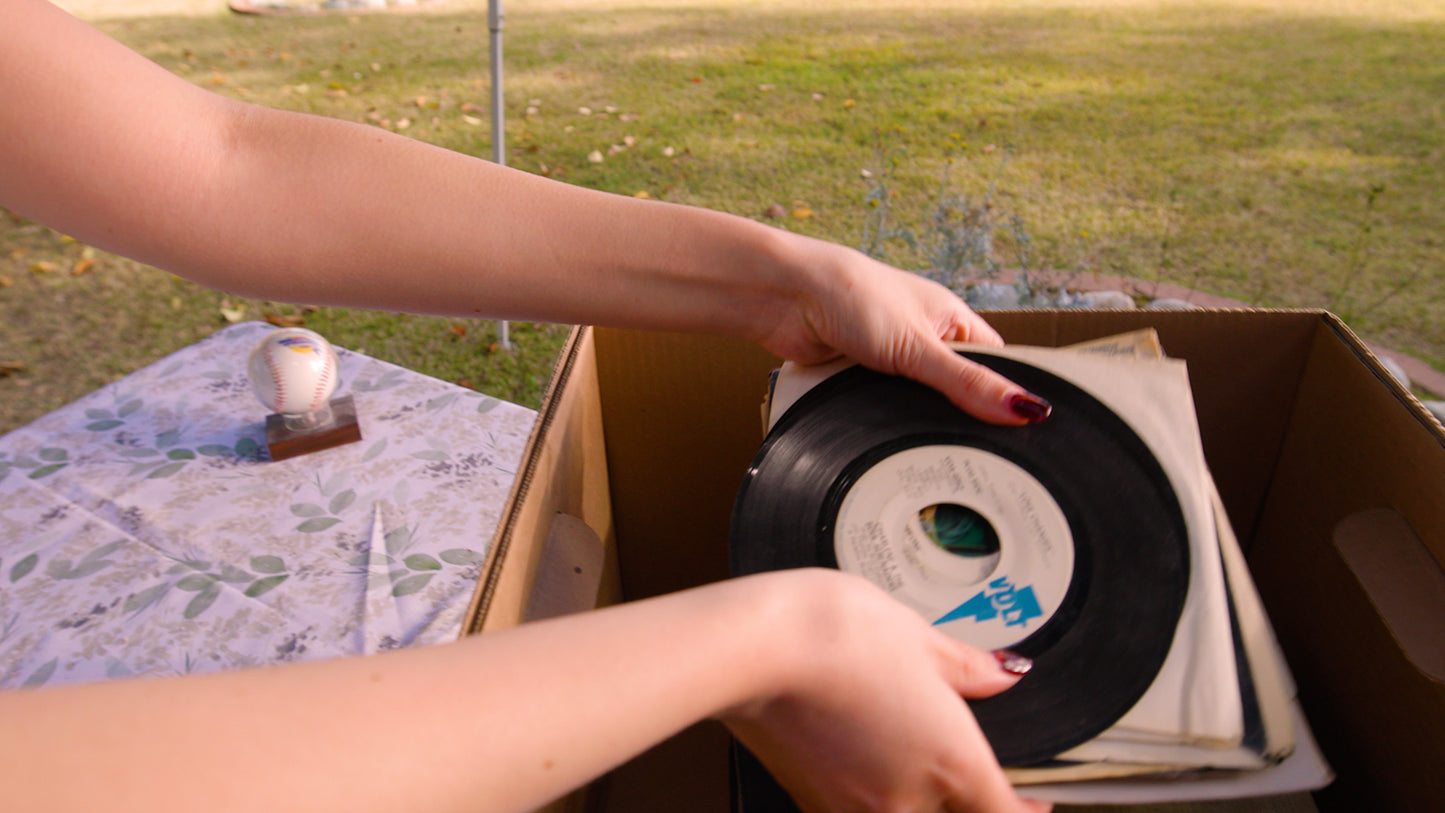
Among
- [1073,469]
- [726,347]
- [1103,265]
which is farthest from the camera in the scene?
[1103,265]

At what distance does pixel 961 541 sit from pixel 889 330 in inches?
8.1

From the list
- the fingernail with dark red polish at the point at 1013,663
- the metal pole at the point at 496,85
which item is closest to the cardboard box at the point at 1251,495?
the fingernail with dark red polish at the point at 1013,663

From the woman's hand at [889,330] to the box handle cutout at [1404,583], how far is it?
0.31 m

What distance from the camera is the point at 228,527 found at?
4.31 feet

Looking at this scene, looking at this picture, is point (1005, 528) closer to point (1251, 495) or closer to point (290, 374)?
point (1251, 495)

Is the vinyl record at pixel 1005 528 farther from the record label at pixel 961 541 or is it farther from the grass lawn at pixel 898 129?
the grass lawn at pixel 898 129

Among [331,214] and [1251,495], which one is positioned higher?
[331,214]

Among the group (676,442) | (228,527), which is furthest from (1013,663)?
(228,527)

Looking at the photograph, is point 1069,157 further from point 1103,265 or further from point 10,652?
point 10,652

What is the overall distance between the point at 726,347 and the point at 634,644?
561 millimetres

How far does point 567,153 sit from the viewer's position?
360 cm

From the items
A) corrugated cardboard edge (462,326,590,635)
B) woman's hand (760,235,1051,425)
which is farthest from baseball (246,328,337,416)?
woman's hand (760,235,1051,425)

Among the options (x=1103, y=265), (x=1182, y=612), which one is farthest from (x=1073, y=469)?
(x=1103, y=265)

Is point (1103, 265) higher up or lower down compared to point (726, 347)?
lower down
